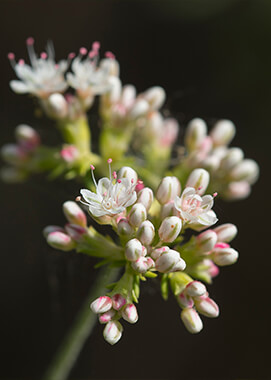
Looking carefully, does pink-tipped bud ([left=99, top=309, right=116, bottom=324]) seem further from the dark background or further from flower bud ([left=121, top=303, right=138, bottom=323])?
the dark background

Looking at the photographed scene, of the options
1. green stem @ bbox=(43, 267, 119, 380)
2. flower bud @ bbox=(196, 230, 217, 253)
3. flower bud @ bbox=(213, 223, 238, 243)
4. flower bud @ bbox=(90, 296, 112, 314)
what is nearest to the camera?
flower bud @ bbox=(90, 296, 112, 314)

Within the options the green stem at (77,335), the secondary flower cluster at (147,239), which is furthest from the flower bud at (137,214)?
the green stem at (77,335)

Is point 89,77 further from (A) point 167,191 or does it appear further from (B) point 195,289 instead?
(B) point 195,289

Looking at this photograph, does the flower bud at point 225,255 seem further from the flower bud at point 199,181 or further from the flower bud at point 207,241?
the flower bud at point 199,181

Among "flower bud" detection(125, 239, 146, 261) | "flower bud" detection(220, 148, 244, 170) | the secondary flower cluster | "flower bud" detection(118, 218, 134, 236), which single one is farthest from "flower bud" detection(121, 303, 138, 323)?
"flower bud" detection(220, 148, 244, 170)

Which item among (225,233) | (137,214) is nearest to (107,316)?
(137,214)

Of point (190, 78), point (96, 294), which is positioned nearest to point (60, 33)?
point (190, 78)

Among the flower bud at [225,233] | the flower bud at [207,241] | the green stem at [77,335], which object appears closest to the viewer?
the flower bud at [207,241]
